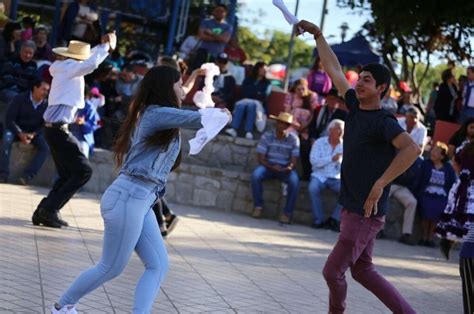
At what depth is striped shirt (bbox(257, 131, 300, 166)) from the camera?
15453 millimetres

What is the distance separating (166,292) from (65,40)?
11273 millimetres

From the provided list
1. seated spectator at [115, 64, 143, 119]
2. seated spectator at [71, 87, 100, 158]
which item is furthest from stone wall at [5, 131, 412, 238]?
seated spectator at [115, 64, 143, 119]

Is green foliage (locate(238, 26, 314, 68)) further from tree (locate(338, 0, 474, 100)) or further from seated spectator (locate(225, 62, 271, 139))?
seated spectator (locate(225, 62, 271, 139))

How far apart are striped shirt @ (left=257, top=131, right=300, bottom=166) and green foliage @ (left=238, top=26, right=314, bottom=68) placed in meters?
28.1

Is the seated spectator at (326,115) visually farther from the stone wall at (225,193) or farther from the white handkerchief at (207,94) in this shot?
the white handkerchief at (207,94)

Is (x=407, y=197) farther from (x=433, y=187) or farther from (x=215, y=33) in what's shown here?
(x=215, y=33)

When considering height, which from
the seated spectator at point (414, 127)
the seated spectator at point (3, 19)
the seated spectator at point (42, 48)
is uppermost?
the seated spectator at point (3, 19)

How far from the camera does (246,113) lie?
16906mm

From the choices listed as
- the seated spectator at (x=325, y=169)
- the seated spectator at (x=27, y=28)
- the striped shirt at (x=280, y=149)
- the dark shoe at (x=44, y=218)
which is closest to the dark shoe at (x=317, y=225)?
the seated spectator at (x=325, y=169)

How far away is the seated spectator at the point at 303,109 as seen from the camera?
16.1m

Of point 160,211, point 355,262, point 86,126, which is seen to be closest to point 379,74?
point 355,262

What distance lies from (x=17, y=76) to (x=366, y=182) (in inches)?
415

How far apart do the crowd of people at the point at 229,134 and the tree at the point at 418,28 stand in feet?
5.27

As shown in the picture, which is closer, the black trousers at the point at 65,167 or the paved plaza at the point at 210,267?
the paved plaza at the point at 210,267
